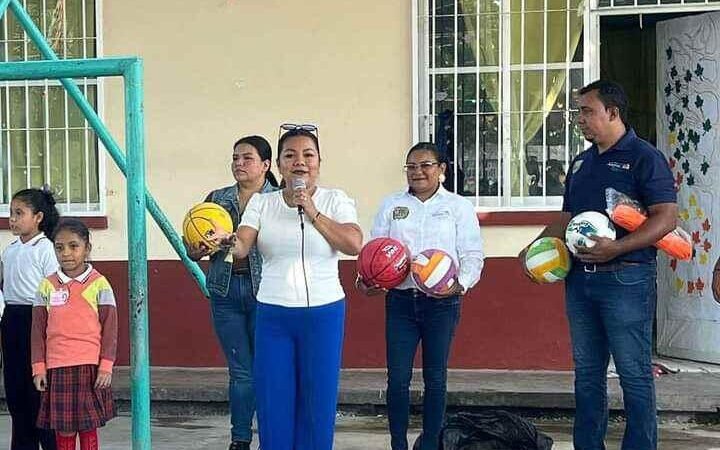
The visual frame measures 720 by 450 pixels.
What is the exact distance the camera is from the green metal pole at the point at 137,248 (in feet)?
14.7

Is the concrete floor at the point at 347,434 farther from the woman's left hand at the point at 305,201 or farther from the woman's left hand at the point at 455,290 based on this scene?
the woman's left hand at the point at 305,201

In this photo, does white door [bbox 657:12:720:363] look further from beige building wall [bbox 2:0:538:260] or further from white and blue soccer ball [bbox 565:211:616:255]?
white and blue soccer ball [bbox 565:211:616:255]

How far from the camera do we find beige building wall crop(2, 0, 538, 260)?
303 inches

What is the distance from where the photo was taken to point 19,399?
5.50 m

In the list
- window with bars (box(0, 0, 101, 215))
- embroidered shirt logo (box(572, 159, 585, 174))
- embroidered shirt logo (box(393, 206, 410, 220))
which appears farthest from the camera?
window with bars (box(0, 0, 101, 215))

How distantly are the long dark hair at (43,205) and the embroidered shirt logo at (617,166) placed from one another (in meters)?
2.96

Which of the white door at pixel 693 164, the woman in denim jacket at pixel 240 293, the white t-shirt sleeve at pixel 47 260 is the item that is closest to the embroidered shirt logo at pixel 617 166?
the woman in denim jacket at pixel 240 293

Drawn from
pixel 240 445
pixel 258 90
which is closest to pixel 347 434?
pixel 240 445

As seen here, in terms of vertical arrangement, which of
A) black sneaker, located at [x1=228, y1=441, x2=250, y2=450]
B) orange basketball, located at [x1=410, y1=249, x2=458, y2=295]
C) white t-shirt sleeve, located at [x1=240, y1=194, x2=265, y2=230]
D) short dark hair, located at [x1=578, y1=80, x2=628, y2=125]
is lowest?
black sneaker, located at [x1=228, y1=441, x2=250, y2=450]

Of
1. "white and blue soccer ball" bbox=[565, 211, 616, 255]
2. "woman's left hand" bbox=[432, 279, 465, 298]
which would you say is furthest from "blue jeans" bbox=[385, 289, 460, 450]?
"white and blue soccer ball" bbox=[565, 211, 616, 255]

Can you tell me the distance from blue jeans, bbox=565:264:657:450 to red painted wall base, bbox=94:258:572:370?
2365 millimetres

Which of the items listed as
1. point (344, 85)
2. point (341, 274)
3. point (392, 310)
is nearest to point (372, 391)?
point (341, 274)

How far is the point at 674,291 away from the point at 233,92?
3768 millimetres

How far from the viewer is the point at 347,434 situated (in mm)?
6688
